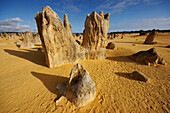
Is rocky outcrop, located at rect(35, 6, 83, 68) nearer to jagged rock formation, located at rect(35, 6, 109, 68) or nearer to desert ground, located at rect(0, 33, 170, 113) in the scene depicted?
jagged rock formation, located at rect(35, 6, 109, 68)

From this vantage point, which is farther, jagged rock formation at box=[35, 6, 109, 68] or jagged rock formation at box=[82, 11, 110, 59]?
jagged rock formation at box=[82, 11, 110, 59]

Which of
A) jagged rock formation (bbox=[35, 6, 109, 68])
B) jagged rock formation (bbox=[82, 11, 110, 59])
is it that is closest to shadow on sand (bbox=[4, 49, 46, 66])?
jagged rock formation (bbox=[35, 6, 109, 68])

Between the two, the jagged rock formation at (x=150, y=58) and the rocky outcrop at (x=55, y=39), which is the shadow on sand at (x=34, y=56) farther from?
the jagged rock formation at (x=150, y=58)

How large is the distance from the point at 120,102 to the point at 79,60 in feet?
19.4

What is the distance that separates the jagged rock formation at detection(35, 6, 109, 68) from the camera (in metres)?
5.81

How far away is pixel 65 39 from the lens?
684cm

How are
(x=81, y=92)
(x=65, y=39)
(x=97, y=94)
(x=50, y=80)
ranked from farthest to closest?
(x=65, y=39) → (x=50, y=80) → (x=97, y=94) → (x=81, y=92)

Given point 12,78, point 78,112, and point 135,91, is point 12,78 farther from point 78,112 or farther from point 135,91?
point 135,91

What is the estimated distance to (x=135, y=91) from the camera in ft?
13.6

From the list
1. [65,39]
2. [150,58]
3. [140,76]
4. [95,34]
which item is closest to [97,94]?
[140,76]

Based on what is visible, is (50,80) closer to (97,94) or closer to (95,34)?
(97,94)

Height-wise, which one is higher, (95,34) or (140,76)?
(95,34)

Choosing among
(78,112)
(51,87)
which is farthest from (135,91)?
(51,87)

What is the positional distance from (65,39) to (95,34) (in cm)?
379
